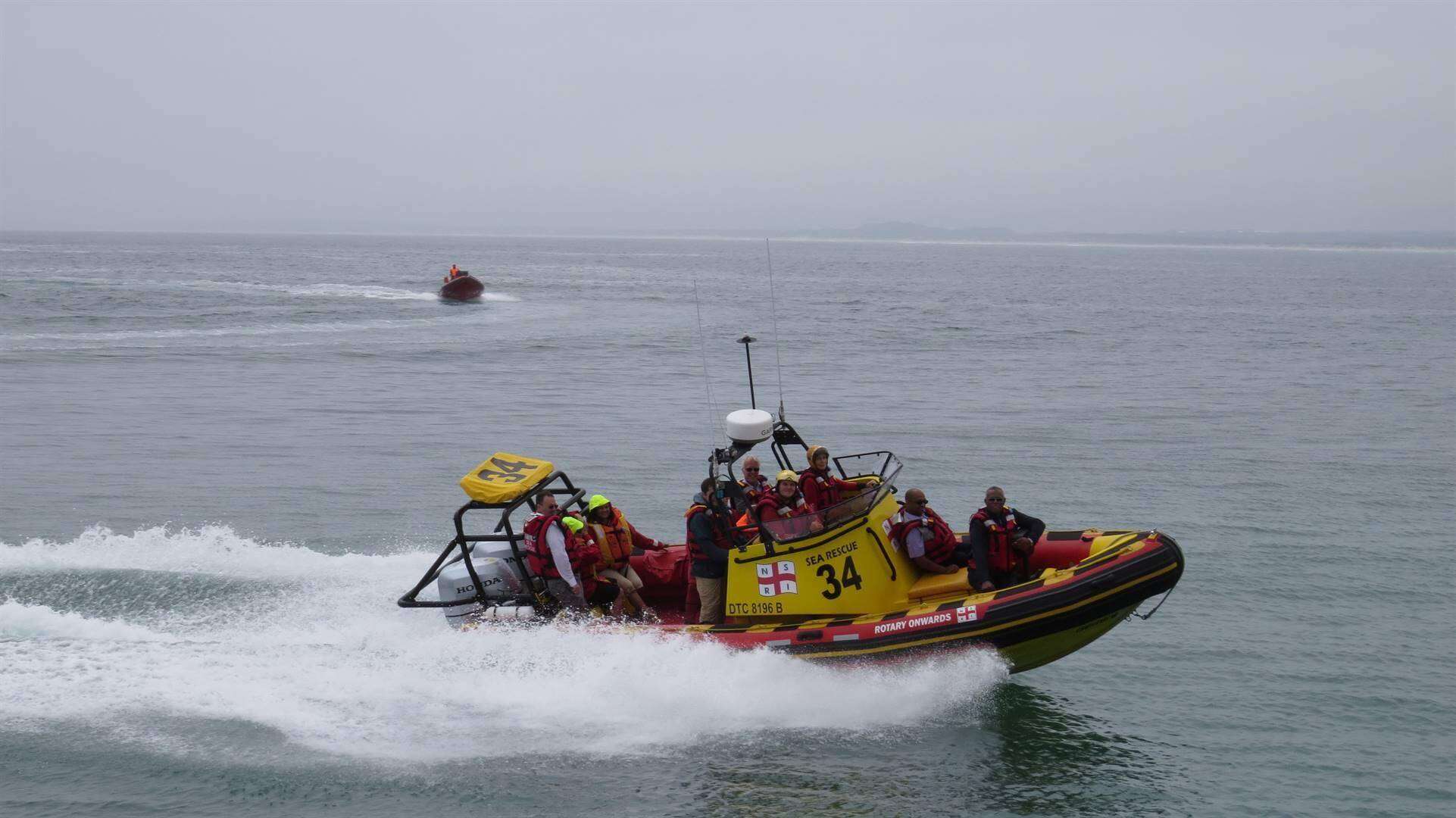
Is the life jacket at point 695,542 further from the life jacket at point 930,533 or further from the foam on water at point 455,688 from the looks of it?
the life jacket at point 930,533

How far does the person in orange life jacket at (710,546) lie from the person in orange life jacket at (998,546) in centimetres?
193

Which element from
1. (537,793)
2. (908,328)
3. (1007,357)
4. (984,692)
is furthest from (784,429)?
(908,328)

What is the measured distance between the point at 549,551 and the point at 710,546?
1.32 meters

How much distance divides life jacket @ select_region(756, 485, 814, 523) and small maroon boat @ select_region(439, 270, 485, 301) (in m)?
43.9

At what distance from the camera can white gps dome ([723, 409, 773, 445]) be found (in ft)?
30.9

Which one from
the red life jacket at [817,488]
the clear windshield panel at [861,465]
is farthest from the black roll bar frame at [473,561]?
the clear windshield panel at [861,465]

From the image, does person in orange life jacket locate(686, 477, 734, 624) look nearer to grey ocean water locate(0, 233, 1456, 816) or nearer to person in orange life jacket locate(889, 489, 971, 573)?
grey ocean water locate(0, 233, 1456, 816)

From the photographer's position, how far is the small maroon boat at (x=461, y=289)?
51531mm

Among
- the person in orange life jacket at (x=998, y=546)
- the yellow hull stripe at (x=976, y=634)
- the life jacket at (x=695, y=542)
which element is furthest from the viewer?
the life jacket at (x=695, y=542)

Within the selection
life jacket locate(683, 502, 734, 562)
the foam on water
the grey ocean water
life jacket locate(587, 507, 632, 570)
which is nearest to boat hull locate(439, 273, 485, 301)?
the grey ocean water

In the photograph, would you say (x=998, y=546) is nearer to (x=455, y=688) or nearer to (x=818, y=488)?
(x=818, y=488)

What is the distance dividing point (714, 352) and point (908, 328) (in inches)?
388

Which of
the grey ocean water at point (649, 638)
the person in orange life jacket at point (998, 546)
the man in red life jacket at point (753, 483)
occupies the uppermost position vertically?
the man in red life jacket at point (753, 483)

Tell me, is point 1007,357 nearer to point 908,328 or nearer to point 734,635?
point 908,328
